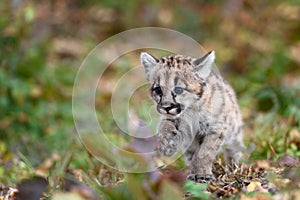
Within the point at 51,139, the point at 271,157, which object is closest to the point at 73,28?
the point at 51,139

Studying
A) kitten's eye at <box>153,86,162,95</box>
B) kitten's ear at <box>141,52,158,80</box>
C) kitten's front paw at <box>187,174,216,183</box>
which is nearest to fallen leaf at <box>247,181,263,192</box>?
kitten's front paw at <box>187,174,216,183</box>

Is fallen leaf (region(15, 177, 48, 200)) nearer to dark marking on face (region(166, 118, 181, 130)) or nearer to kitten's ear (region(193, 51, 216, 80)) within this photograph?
dark marking on face (region(166, 118, 181, 130))

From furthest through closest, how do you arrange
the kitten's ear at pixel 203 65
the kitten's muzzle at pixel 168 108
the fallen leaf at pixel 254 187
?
the kitten's ear at pixel 203 65
the kitten's muzzle at pixel 168 108
the fallen leaf at pixel 254 187

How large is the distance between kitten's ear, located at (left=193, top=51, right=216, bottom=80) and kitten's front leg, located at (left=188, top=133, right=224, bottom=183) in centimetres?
44

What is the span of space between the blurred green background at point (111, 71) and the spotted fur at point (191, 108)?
2.58 ft

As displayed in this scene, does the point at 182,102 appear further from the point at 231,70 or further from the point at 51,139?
the point at 231,70

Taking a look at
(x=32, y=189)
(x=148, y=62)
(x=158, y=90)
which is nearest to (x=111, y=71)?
(x=148, y=62)

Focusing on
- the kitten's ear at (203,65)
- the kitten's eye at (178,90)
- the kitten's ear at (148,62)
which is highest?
the kitten's ear at (148,62)

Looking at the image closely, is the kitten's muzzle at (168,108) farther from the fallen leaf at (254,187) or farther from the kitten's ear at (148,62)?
the fallen leaf at (254,187)

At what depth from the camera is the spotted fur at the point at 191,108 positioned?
5324mm

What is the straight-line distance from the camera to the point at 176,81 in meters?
5.33

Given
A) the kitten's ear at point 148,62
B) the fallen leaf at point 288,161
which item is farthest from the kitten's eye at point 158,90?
the fallen leaf at point 288,161

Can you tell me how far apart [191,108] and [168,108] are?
1.00 ft

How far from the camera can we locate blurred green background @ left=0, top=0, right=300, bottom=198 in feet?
24.2
